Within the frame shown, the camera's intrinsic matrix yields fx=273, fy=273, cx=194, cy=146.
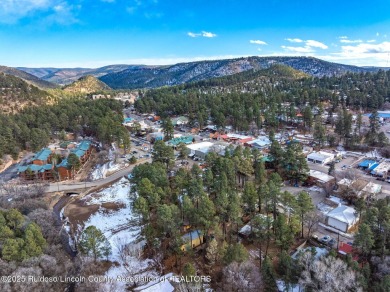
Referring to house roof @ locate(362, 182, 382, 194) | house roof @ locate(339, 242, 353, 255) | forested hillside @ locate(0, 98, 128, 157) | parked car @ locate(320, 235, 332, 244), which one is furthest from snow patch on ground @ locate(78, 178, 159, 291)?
house roof @ locate(362, 182, 382, 194)

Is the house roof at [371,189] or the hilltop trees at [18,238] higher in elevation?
the hilltop trees at [18,238]

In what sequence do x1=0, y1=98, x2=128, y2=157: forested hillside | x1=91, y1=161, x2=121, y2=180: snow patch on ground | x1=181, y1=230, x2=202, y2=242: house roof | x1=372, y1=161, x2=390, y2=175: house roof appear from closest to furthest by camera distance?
1. x1=181, y1=230, x2=202, y2=242: house roof
2. x1=372, y1=161, x2=390, y2=175: house roof
3. x1=91, y1=161, x2=121, y2=180: snow patch on ground
4. x1=0, y1=98, x2=128, y2=157: forested hillside

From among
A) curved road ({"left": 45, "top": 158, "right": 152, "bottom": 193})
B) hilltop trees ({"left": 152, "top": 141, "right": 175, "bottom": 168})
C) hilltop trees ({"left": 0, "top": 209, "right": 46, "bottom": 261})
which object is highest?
hilltop trees ({"left": 152, "top": 141, "right": 175, "bottom": 168})

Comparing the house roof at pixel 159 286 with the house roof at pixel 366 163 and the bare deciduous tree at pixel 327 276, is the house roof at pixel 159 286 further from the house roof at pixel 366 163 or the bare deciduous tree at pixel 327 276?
the house roof at pixel 366 163

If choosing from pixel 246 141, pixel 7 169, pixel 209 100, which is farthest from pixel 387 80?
pixel 7 169

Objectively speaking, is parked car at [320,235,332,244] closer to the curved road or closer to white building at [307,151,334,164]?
white building at [307,151,334,164]

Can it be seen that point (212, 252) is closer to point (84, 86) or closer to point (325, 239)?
point (325, 239)

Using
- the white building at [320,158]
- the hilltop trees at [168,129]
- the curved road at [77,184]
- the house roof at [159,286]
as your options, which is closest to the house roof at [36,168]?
the curved road at [77,184]

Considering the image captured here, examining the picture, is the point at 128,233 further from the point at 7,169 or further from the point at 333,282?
the point at 7,169
